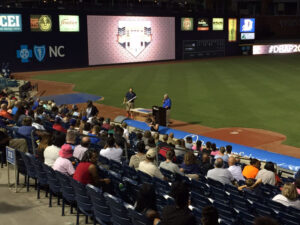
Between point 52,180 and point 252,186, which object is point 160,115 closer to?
point 252,186

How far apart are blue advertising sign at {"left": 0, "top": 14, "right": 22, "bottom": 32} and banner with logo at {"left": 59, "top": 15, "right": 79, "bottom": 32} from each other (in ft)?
16.9

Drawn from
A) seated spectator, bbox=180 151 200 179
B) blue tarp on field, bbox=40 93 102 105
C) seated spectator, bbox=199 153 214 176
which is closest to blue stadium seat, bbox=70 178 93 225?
seated spectator, bbox=180 151 200 179

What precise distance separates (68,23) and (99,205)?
4511 centimetres

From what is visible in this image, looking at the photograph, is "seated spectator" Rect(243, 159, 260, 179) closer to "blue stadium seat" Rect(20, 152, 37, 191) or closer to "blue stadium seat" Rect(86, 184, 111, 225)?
"blue stadium seat" Rect(86, 184, 111, 225)

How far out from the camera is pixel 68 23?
4928 centimetres

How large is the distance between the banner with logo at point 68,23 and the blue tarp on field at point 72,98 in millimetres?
20169

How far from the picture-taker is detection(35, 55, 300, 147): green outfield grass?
22.5 meters

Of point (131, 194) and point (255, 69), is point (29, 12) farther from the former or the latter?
point (131, 194)

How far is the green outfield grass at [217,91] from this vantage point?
2245 cm

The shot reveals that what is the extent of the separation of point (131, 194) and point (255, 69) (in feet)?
134

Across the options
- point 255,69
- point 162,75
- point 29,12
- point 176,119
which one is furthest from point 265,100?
point 29,12

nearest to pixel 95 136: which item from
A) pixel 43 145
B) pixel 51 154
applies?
pixel 43 145

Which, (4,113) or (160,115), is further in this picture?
(160,115)

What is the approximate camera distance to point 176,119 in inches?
904
